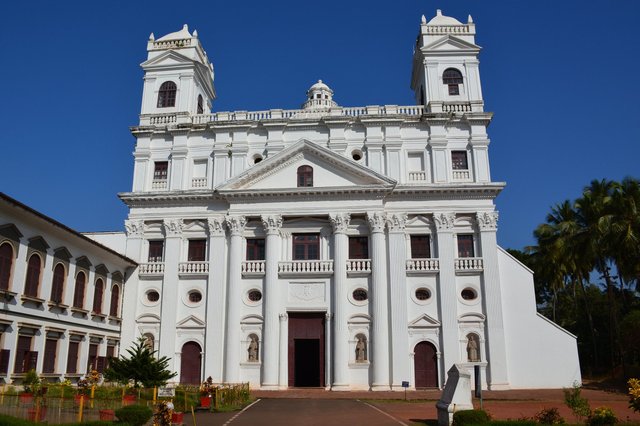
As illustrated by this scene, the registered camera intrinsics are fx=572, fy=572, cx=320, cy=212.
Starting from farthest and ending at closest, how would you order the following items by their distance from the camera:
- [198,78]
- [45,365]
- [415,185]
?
[198,78]
[415,185]
[45,365]

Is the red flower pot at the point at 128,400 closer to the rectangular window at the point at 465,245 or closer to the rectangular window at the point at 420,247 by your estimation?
the rectangular window at the point at 420,247

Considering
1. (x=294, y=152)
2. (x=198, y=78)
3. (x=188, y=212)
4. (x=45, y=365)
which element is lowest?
(x=45, y=365)

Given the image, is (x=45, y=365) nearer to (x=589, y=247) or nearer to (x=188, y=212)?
(x=188, y=212)

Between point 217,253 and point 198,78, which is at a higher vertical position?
point 198,78

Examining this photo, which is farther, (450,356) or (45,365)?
(450,356)

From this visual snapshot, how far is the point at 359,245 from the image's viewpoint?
35500mm

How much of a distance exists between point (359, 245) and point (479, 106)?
1201 centimetres

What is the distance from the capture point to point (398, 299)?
110ft

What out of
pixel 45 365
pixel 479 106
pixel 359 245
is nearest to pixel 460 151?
pixel 479 106

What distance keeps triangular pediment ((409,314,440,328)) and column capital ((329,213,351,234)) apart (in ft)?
22.2

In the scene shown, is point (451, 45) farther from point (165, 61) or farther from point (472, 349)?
point (472, 349)

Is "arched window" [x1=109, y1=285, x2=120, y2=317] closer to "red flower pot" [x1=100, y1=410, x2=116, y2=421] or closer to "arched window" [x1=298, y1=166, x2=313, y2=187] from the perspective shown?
"arched window" [x1=298, y1=166, x2=313, y2=187]

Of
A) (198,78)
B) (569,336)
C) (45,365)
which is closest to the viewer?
(45,365)

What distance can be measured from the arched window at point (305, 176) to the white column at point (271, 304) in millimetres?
2618
